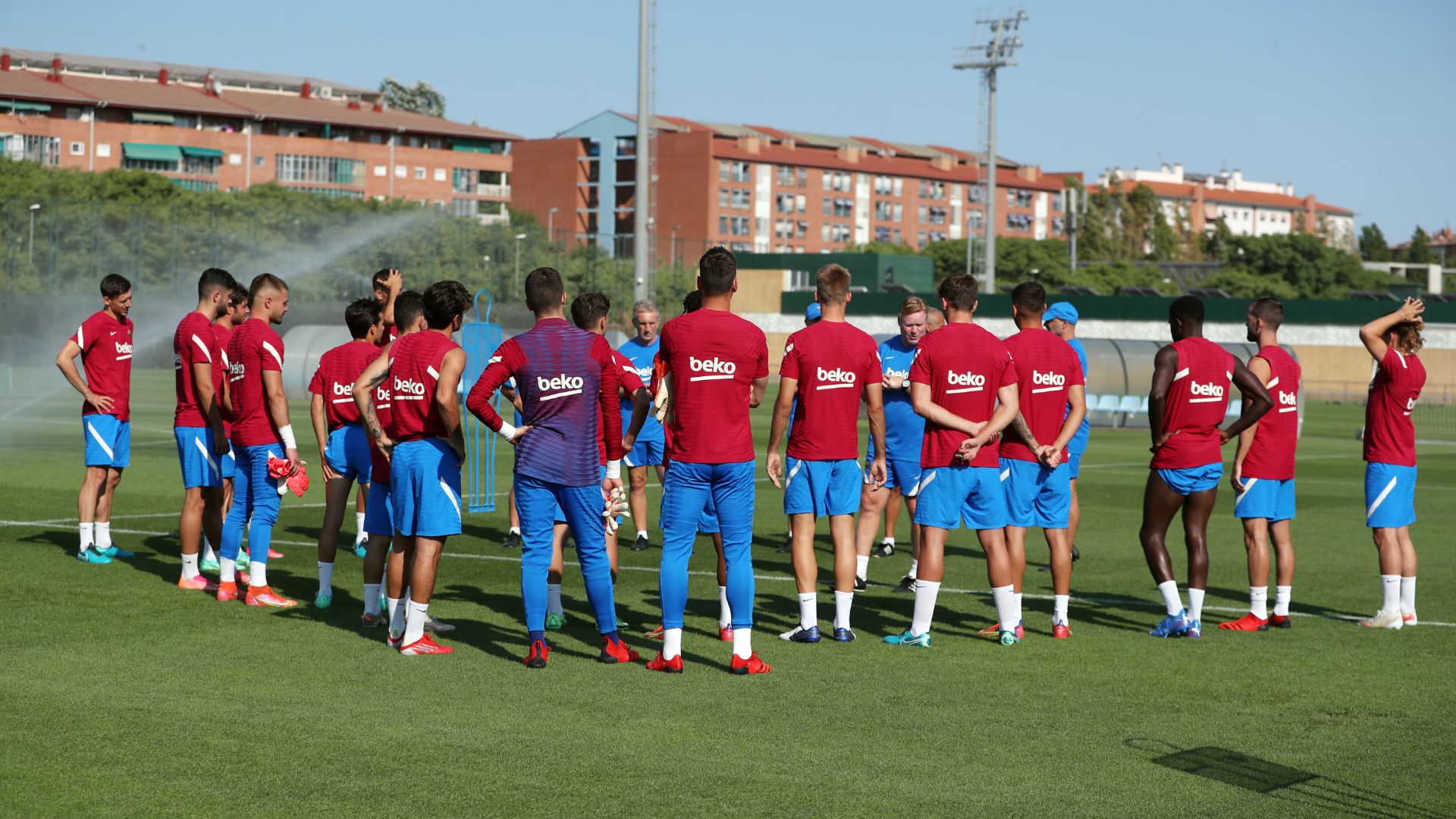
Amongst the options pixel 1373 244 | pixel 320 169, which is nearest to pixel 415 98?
pixel 320 169

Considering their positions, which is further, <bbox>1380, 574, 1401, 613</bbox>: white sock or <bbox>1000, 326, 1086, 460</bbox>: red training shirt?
<bbox>1380, 574, 1401, 613</bbox>: white sock

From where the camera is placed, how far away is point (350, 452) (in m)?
10.4

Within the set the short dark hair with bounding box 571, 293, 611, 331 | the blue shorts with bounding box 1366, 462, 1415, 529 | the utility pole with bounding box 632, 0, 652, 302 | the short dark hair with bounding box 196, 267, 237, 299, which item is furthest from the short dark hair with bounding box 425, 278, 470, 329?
the utility pole with bounding box 632, 0, 652, 302

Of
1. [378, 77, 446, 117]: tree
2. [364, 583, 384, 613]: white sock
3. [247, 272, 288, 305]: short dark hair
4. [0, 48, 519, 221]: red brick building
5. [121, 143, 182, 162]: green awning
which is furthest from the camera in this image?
[378, 77, 446, 117]: tree

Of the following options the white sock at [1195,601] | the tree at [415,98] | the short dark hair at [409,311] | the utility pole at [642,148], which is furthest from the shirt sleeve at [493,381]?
the tree at [415,98]

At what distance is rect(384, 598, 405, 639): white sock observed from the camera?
8734 millimetres

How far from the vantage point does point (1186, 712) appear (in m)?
7.40

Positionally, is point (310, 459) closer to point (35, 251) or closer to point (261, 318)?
point (261, 318)

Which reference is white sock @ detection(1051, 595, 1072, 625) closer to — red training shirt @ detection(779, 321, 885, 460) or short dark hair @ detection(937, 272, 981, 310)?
red training shirt @ detection(779, 321, 885, 460)

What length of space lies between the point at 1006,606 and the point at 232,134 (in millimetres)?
124250

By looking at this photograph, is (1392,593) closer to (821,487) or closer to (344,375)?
(821,487)

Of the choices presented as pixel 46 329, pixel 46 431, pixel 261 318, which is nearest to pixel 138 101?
pixel 46 329

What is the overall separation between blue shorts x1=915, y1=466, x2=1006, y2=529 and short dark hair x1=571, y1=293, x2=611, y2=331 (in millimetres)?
2349

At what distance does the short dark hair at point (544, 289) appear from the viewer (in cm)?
815
